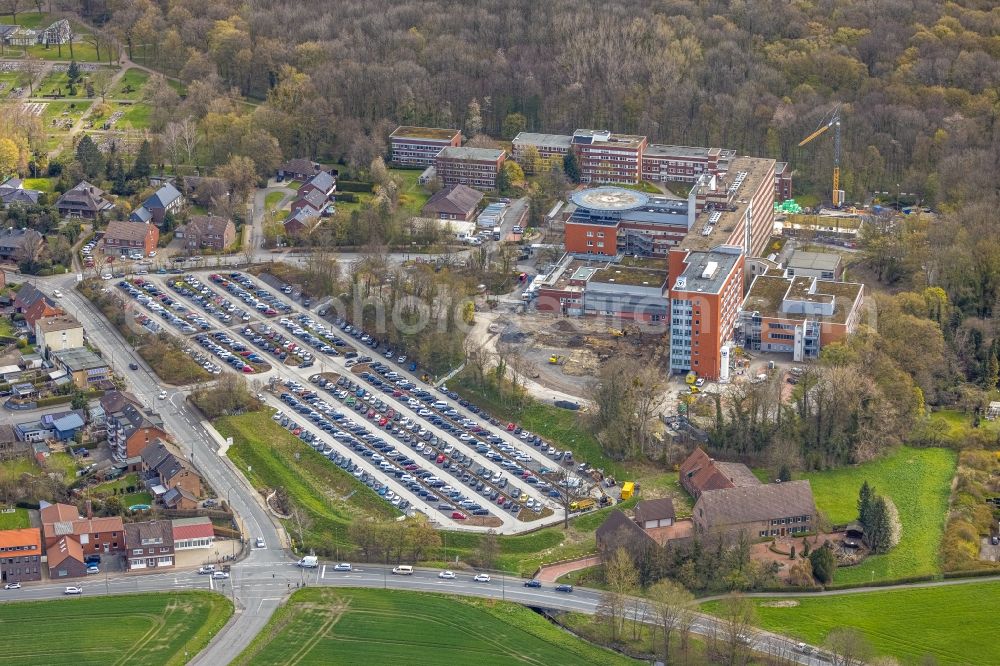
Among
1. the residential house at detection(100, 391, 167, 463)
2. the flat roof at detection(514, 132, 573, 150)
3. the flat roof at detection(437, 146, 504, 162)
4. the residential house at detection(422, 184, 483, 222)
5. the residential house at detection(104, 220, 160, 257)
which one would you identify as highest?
the flat roof at detection(514, 132, 573, 150)

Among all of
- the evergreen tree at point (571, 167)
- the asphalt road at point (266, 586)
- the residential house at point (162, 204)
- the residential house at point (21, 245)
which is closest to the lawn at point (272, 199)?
the residential house at point (162, 204)

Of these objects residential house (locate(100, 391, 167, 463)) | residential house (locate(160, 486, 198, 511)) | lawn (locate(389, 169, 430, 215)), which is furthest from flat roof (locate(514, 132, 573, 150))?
residential house (locate(160, 486, 198, 511))

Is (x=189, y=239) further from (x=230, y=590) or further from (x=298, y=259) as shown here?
(x=230, y=590)

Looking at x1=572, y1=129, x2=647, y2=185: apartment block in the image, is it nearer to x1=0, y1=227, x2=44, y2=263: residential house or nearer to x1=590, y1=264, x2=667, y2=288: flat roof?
x1=590, y1=264, x2=667, y2=288: flat roof

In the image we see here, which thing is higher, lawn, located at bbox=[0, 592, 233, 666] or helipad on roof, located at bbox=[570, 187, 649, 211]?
helipad on roof, located at bbox=[570, 187, 649, 211]

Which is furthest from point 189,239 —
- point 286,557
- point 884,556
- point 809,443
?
point 884,556

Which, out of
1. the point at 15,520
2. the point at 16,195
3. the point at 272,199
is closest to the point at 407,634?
the point at 15,520
